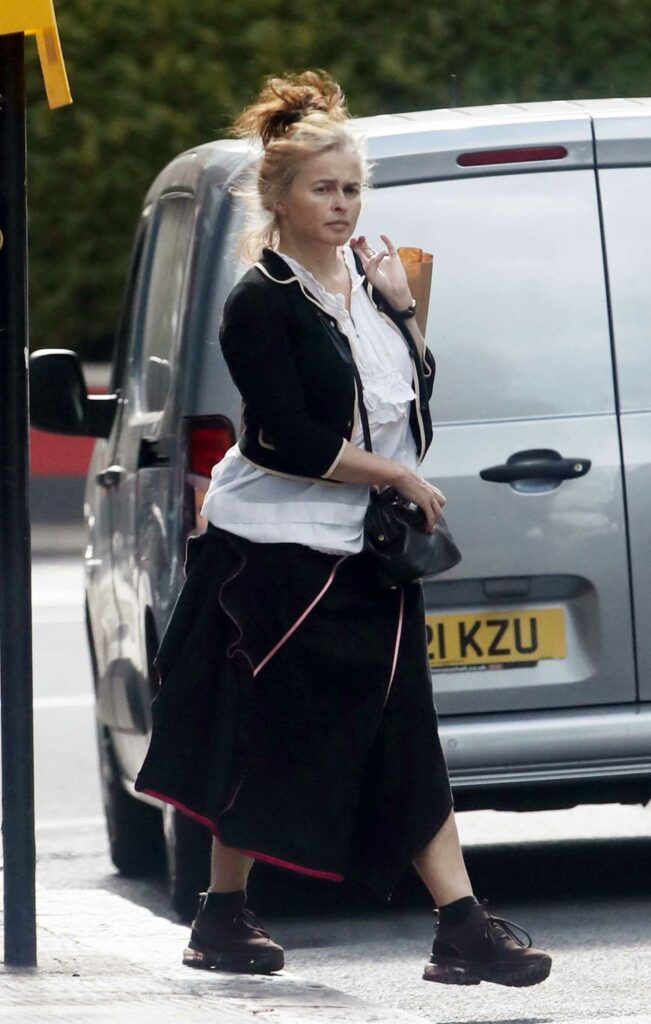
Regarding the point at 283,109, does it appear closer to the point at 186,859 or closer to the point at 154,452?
the point at 154,452

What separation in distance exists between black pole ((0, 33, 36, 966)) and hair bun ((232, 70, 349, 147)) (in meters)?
0.45

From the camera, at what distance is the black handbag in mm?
4547

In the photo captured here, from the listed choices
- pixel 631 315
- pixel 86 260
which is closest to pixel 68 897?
pixel 631 315

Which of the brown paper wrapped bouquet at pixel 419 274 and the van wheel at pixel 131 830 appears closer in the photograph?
the brown paper wrapped bouquet at pixel 419 274

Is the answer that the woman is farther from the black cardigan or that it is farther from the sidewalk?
the sidewalk

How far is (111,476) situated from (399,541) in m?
2.21

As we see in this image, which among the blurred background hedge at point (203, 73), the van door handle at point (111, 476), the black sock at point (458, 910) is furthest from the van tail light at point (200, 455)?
the blurred background hedge at point (203, 73)

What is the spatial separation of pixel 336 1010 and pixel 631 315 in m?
2.01

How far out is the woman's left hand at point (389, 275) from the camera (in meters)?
4.66

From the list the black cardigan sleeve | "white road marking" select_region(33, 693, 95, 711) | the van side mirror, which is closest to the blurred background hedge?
"white road marking" select_region(33, 693, 95, 711)

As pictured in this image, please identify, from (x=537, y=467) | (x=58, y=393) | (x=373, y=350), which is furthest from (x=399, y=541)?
(x=58, y=393)

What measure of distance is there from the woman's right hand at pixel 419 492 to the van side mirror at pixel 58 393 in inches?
76.1

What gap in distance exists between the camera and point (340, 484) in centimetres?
460

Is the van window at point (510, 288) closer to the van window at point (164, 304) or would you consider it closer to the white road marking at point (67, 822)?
the van window at point (164, 304)
